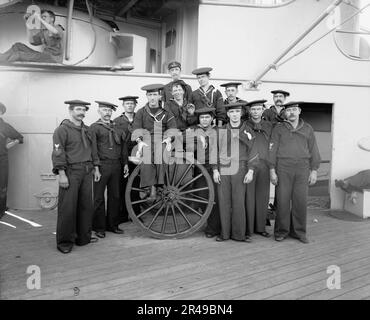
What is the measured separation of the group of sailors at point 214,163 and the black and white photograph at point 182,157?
0.02 m

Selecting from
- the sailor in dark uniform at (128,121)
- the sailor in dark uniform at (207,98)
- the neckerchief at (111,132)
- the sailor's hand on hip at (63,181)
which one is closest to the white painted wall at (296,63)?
the sailor in dark uniform at (207,98)

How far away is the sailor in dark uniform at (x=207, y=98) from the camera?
4.93 m


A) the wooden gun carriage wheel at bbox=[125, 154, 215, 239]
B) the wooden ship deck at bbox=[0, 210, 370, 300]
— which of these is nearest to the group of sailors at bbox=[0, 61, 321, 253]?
the wooden gun carriage wheel at bbox=[125, 154, 215, 239]

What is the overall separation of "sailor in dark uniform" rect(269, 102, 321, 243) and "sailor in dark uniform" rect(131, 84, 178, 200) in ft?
4.24

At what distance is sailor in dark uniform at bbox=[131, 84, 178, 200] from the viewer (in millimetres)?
4305

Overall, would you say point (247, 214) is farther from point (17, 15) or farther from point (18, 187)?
point (17, 15)

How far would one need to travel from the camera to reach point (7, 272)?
11.1 ft

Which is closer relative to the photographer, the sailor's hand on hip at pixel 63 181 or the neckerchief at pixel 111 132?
the sailor's hand on hip at pixel 63 181

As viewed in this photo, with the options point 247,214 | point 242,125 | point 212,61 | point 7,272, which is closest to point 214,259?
point 247,214

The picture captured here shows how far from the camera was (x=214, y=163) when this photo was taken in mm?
4480

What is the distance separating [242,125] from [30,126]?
3.42 meters

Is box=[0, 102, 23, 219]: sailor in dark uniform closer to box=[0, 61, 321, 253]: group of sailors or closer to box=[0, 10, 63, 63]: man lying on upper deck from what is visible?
box=[0, 10, 63, 63]: man lying on upper deck

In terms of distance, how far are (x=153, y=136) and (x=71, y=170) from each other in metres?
1.00

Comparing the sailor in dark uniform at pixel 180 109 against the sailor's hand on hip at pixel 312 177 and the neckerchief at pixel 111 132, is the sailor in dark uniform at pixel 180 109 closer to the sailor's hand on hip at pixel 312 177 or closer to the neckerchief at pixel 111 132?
the neckerchief at pixel 111 132
